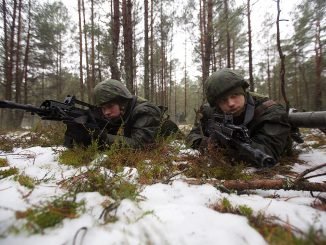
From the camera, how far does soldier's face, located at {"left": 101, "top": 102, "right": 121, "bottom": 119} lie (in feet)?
13.2

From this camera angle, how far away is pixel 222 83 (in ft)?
10.7

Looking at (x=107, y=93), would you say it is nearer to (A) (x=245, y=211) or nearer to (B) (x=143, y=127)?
(B) (x=143, y=127)

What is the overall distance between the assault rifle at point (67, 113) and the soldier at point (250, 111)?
4.98 ft

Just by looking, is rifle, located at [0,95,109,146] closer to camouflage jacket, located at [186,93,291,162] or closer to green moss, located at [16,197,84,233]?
green moss, located at [16,197,84,233]

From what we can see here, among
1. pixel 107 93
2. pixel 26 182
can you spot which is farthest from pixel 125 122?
pixel 26 182

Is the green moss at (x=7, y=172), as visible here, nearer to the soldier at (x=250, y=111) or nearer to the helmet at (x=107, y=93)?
the helmet at (x=107, y=93)

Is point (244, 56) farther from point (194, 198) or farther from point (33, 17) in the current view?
point (194, 198)

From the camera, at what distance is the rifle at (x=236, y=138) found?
2.36 meters

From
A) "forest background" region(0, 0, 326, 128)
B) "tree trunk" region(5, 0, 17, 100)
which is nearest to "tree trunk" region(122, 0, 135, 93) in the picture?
"forest background" region(0, 0, 326, 128)

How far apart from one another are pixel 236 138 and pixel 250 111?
674 millimetres

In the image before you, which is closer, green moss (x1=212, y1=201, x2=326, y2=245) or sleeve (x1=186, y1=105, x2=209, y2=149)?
green moss (x1=212, y1=201, x2=326, y2=245)

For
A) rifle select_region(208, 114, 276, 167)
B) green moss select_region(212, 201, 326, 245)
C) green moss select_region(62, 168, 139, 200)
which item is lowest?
green moss select_region(212, 201, 326, 245)

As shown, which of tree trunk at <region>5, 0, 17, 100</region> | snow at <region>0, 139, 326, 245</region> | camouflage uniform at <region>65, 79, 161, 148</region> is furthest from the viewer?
tree trunk at <region>5, 0, 17, 100</region>

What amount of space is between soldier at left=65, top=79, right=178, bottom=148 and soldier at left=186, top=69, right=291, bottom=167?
0.85m
